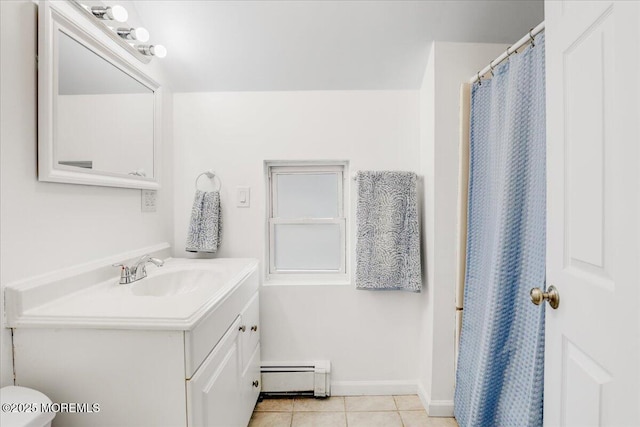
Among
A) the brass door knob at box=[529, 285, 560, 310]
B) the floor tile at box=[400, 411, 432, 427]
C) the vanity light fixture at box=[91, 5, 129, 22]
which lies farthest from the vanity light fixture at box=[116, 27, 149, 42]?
the floor tile at box=[400, 411, 432, 427]

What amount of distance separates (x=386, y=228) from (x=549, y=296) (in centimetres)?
100

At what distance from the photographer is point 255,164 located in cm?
198

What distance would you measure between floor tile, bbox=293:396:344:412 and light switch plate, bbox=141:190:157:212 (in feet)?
4.56

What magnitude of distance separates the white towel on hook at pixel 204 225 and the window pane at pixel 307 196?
428 millimetres

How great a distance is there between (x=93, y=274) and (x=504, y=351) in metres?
1.64

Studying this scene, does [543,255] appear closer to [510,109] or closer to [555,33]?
[510,109]

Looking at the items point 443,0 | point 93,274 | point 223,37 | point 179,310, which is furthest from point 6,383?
point 443,0

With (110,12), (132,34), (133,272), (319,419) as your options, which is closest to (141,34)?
(132,34)

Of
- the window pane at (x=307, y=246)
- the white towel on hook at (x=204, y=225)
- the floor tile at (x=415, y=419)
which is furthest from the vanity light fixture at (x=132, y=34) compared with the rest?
the floor tile at (x=415, y=419)

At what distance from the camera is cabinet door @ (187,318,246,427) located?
3.15 feet

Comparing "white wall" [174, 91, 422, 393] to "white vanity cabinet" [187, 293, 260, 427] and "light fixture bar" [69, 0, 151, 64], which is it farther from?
"light fixture bar" [69, 0, 151, 64]

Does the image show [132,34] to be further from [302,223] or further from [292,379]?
[292,379]

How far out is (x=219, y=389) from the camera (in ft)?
3.83

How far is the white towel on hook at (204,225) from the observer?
1878mm
